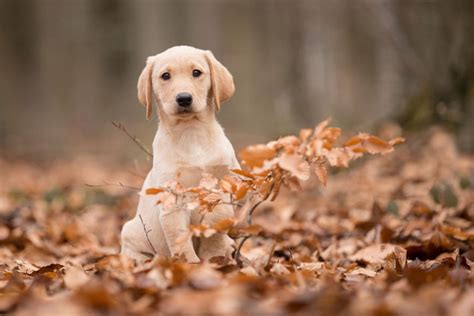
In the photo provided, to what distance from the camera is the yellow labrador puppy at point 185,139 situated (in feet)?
10.2

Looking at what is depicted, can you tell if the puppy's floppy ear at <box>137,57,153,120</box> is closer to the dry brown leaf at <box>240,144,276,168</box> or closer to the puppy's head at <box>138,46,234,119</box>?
the puppy's head at <box>138,46,234,119</box>

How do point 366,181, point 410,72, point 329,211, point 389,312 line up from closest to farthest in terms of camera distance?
point 389,312 → point 329,211 → point 366,181 → point 410,72

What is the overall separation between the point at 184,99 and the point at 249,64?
2489cm

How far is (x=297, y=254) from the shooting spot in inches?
155

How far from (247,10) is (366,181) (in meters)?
23.9

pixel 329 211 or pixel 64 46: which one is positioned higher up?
pixel 64 46

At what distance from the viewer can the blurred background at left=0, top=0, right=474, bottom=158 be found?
309 inches

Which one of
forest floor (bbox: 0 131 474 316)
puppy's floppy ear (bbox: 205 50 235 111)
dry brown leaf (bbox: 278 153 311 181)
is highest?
puppy's floppy ear (bbox: 205 50 235 111)

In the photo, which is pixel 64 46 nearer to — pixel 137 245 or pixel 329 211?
pixel 329 211

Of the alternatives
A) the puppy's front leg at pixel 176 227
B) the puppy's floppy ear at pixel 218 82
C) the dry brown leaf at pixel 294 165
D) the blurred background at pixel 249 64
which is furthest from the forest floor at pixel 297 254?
the blurred background at pixel 249 64

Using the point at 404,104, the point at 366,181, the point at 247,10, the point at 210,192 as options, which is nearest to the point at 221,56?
the point at 247,10

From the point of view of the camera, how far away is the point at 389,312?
189 cm

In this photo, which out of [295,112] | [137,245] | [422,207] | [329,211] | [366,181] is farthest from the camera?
[295,112]

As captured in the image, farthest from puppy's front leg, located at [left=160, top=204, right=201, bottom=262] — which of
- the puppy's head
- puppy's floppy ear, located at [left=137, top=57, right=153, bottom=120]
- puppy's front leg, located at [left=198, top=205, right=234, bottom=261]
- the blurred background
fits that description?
the blurred background
